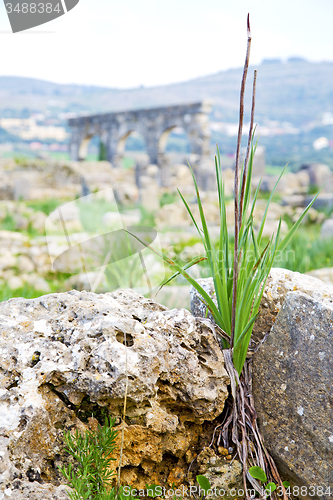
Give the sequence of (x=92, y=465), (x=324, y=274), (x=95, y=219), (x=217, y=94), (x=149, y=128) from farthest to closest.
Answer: (x=217, y=94), (x=149, y=128), (x=324, y=274), (x=95, y=219), (x=92, y=465)

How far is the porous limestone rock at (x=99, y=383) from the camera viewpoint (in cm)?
98

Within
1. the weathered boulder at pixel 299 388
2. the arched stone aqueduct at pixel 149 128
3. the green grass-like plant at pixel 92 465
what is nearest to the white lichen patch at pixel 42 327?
the green grass-like plant at pixel 92 465

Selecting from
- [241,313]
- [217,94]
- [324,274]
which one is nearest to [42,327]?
[241,313]

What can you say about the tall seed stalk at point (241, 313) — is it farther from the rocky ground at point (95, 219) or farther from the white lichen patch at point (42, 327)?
the rocky ground at point (95, 219)

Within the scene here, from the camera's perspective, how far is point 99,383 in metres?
1.01

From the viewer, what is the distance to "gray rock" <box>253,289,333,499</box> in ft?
3.75

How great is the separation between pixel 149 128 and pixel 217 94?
208 feet

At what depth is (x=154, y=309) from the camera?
136cm

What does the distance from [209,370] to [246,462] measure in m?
0.29

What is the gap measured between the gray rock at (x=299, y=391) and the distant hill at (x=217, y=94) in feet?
201

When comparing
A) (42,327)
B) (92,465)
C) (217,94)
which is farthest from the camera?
(217,94)

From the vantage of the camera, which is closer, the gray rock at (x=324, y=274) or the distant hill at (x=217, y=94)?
the gray rock at (x=324, y=274)

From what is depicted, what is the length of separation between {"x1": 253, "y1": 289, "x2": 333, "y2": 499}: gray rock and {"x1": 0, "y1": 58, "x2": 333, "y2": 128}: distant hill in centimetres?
6122

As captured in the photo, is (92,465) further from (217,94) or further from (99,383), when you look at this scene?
(217,94)
